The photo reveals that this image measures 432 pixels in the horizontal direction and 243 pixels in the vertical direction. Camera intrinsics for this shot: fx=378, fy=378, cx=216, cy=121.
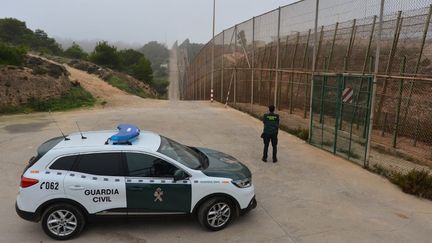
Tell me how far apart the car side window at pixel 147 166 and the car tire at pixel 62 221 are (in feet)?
3.28

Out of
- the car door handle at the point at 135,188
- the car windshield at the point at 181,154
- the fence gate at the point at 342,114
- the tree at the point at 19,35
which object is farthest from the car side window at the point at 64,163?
the tree at the point at 19,35

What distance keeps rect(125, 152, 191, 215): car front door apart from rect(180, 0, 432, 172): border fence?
222 inches

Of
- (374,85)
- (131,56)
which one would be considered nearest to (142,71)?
(131,56)

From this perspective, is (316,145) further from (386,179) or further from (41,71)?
(41,71)

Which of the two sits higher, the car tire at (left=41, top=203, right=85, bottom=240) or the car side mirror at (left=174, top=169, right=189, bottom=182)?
the car side mirror at (left=174, top=169, right=189, bottom=182)

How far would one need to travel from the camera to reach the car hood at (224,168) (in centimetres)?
598

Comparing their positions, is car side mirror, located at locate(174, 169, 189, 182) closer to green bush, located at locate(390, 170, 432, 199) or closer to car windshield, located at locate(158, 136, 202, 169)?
car windshield, located at locate(158, 136, 202, 169)

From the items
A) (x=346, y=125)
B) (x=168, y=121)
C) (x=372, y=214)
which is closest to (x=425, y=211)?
(x=372, y=214)

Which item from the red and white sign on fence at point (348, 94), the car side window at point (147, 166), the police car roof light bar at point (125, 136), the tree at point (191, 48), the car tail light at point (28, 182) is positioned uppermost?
the tree at point (191, 48)

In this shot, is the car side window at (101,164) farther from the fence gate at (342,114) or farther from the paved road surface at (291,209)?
the fence gate at (342,114)

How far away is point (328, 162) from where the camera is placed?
999 cm

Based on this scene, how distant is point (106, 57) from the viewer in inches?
1746

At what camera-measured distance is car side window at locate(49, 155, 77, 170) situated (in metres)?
5.49

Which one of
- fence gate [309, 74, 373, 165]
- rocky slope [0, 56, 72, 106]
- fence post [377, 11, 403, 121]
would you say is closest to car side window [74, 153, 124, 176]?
fence gate [309, 74, 373, 165]
